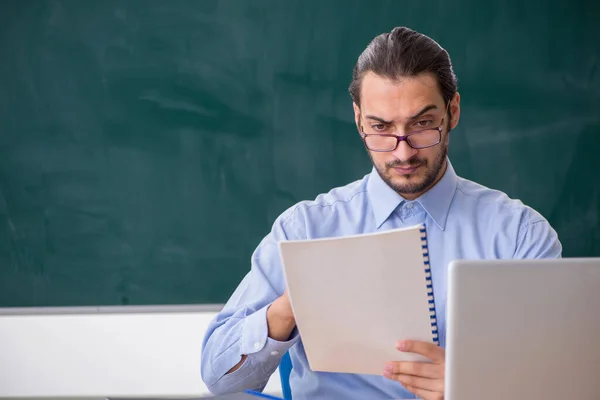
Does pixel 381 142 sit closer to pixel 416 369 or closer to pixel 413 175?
pixel 413 175

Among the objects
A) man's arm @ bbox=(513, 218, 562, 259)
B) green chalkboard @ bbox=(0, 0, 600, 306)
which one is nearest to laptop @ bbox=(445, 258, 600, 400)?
man's arm @ bbox=(513, 218, 562, 259)

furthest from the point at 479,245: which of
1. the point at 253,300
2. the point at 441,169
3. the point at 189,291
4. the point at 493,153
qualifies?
the point at 189,291

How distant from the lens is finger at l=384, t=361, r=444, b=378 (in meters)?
1.34

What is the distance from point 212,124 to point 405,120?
52.5 inches

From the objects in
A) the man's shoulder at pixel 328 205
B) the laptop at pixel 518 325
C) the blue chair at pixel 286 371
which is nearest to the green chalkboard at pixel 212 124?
the man's shoulder at pixel 328 205

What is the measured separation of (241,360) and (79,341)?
146 cm

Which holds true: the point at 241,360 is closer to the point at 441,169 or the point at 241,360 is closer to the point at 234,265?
the point at 441,169

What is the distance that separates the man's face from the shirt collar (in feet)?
0.10

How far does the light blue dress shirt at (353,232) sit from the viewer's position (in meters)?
1.72

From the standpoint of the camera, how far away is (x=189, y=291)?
9.87ft

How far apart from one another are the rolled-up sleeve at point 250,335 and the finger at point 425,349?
0.36 m

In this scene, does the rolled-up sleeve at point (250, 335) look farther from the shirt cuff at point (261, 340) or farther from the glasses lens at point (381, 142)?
the glasses lens at point (381, 142)

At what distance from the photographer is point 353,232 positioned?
6.23ft

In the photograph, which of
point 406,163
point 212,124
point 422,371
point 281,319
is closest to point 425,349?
point 422,371
